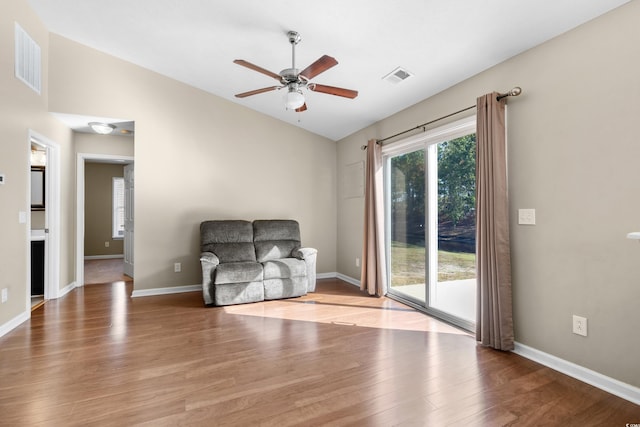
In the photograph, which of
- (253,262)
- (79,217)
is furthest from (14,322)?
(253,262)

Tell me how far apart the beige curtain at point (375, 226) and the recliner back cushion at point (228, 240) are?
1.77 m

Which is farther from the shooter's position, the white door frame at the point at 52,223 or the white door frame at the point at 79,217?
the white door frame at the point at 79,217

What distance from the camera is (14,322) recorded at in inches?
126

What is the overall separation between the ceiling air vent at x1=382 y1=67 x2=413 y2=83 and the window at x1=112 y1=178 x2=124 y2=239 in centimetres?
800

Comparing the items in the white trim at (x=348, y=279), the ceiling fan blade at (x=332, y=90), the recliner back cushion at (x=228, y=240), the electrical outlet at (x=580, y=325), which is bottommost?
the white trim at (x=348, y=279)

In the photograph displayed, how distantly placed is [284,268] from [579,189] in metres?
3.36

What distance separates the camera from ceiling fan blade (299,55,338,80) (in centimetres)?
230

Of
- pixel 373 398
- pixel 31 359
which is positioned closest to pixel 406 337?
pixel 373 398

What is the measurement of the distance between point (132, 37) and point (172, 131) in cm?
131

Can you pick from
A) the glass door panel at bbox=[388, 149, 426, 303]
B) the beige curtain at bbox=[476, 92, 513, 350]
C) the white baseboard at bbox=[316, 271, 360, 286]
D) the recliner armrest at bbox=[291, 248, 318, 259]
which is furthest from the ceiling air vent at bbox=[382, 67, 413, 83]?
the white baseboard at bbox=[316, 271, 360, 286]

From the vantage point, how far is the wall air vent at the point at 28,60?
10.8 feet

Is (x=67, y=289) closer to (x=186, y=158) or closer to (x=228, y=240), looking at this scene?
(x=228, y=240)

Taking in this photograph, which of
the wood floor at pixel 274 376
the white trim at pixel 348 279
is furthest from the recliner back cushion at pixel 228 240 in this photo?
the white trim at pixel 348 279

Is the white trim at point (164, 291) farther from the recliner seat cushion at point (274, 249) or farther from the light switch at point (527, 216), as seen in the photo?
the light switch at point (527, 216)
